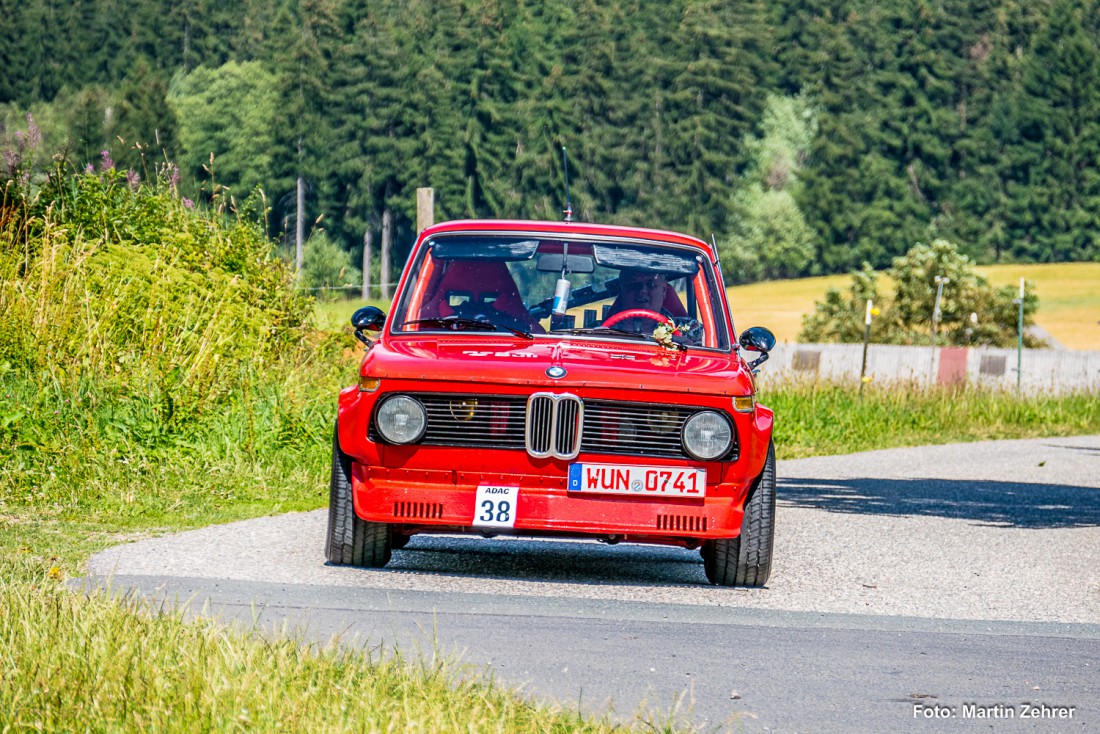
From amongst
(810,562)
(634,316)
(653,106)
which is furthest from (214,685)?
(653,106)

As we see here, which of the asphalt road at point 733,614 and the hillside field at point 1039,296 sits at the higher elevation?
the asphalt road at point 733,614

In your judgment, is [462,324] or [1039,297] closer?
[462,324]

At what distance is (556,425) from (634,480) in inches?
17.9

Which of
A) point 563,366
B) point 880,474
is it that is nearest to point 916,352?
point 880,474

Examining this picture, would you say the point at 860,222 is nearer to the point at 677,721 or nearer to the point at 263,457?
the point at 263,457

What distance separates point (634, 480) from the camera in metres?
7.56

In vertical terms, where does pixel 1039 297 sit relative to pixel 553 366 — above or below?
below

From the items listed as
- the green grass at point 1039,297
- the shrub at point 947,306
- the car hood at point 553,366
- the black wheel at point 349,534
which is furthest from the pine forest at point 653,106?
the car hood at point 553,366

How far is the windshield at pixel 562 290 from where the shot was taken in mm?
8617

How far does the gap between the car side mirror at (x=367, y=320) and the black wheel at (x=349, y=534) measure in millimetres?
881

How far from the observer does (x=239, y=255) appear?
17094 millimetres

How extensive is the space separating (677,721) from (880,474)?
12.7 metres

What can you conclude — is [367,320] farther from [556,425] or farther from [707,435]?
[707,435]

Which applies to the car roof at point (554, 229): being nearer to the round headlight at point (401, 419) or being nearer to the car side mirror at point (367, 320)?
the car side mirror at point (367, 320)
